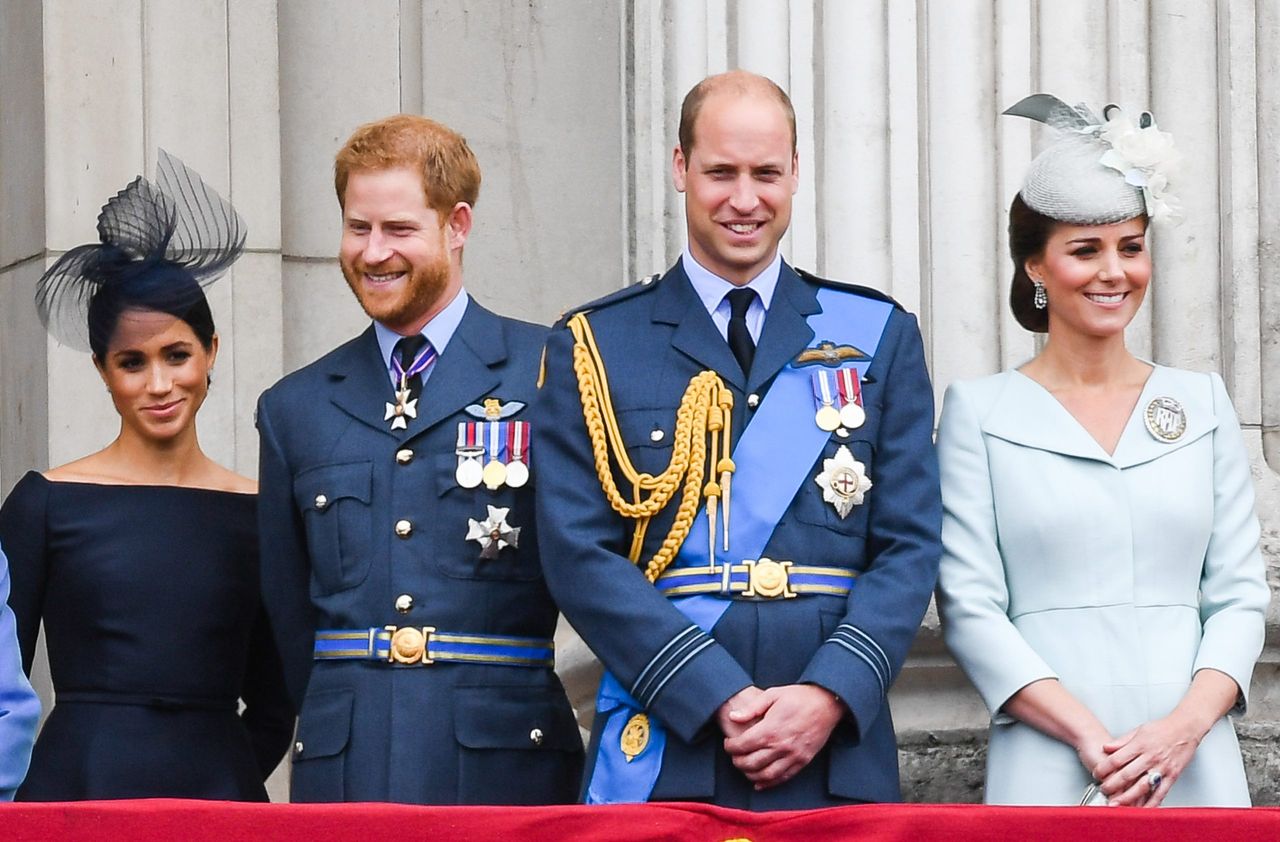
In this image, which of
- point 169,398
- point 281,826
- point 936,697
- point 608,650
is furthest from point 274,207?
point 281,826

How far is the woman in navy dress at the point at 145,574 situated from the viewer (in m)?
4.12

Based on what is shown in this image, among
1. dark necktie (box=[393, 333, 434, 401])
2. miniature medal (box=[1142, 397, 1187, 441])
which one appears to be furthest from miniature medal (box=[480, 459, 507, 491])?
miniature medal (box=[1142, 397, 1187, 441])

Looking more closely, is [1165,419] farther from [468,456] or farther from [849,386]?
[468,456]

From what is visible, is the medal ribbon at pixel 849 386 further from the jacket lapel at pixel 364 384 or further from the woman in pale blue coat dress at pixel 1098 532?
the jacket lapel at pixel 364 384

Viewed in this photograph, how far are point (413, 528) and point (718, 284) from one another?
0.63 m

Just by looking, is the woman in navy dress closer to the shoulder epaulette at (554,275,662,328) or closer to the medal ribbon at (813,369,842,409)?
the shoulder epaulette at (554,275,662,328)

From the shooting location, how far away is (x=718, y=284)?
12.7 ft

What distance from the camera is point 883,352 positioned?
12.6ft

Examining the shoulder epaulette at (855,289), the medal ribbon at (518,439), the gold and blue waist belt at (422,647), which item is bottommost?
the gold and blue waist belt at (422,647)

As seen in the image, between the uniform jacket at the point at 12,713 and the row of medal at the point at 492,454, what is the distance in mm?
789

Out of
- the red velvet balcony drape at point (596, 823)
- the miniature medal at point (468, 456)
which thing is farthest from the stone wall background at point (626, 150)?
the red velvet balcony drape at point (596, 823)

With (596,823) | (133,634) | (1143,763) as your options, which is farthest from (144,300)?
(1143,763)

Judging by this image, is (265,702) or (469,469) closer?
(469,469)

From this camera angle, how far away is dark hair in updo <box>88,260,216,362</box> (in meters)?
4.28
